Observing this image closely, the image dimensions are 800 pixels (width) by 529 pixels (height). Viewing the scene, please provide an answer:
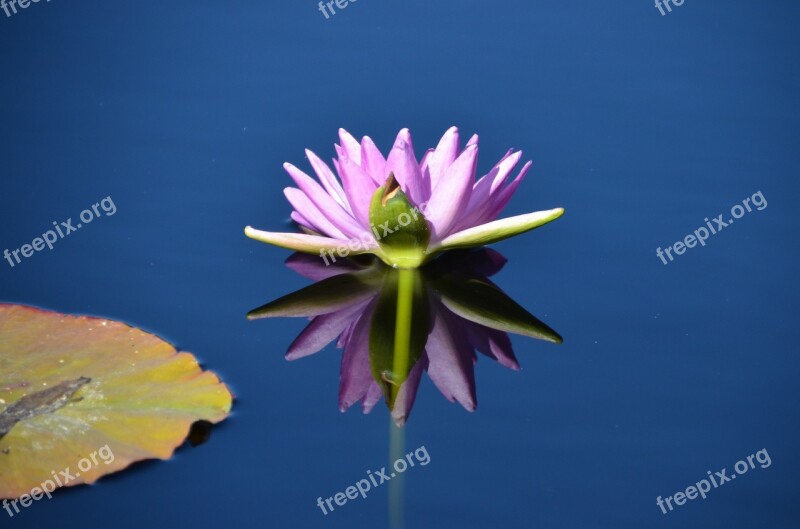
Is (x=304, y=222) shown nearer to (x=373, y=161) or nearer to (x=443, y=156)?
(x=373, y=161)

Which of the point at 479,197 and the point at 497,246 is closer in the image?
the point at 479,197

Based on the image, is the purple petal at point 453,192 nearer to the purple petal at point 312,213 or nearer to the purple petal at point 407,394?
the purple petal at point 312,213

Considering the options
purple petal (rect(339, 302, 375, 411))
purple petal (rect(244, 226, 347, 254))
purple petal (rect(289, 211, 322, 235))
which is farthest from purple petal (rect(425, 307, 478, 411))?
purple petal (rect(289, 211, 322, 235))

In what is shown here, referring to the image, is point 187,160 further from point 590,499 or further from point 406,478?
point 590,499

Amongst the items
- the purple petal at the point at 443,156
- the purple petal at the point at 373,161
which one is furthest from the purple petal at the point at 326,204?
the purple petal at the point at 443,156

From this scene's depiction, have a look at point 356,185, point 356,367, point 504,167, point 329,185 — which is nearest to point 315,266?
point 329,185

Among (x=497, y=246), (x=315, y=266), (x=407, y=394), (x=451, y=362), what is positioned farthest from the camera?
(x=497, y=246)
